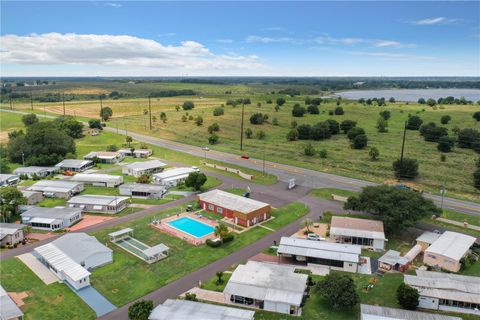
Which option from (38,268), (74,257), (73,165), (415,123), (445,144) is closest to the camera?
(74,257)

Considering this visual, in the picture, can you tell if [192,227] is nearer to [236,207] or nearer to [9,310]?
[236,207]

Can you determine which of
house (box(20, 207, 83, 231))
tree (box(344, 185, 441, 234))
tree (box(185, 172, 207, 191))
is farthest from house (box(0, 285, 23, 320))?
tree (box(344, 185, 441, 234))

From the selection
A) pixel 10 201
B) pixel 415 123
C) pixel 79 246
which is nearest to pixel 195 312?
pixel 79 246

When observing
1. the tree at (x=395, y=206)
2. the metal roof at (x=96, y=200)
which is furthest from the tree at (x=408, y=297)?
the metal roof at (x=96, y=200)

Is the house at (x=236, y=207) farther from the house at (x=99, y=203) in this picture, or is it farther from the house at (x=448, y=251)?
the house at (x=448, y=251)

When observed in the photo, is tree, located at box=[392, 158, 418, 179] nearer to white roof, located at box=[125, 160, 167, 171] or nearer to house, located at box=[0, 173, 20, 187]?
white roof, located at box=[125, 160, 167, 171]

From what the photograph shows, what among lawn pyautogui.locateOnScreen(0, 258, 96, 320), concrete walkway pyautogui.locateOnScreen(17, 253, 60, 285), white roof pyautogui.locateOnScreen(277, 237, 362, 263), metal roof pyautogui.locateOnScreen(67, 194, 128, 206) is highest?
metal roof pyautogui.locateOnScreen(67, 194, 128, 206)
